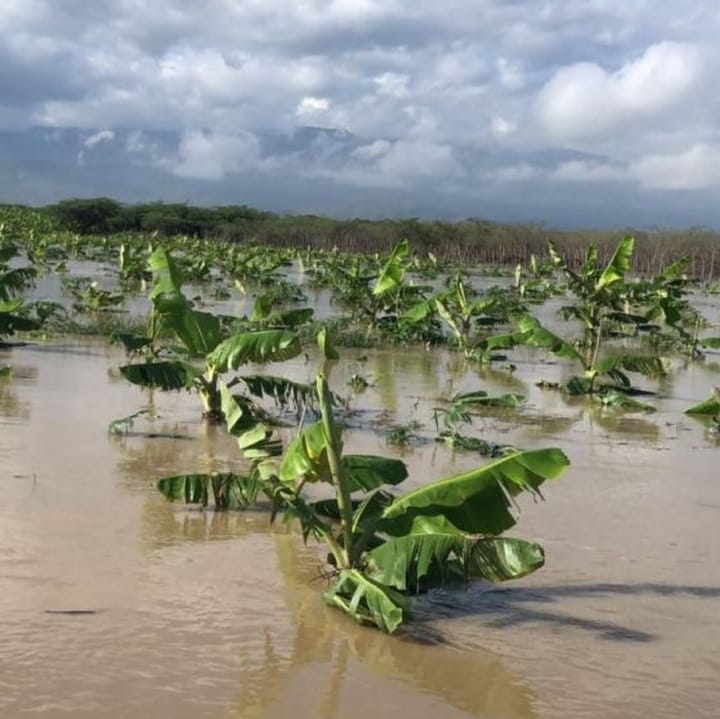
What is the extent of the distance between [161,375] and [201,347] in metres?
0.46

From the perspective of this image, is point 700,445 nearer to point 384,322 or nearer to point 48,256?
point 384,322

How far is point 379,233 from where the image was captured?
232 feet

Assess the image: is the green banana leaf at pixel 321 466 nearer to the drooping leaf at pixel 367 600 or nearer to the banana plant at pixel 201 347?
the drooping leaf at pixel 367 600

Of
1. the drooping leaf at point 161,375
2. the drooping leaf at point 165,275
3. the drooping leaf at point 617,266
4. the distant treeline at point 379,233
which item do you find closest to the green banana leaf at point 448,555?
the drooping leaf at point 161,375

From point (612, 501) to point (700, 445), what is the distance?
3139 mm

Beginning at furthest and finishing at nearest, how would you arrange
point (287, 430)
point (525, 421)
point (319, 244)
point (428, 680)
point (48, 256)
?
point (319, 244), point (48, 256), point (525, 421), point (287, 430), point (428, 680)

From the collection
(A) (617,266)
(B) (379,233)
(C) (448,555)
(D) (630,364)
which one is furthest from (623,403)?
(B) (379,233)

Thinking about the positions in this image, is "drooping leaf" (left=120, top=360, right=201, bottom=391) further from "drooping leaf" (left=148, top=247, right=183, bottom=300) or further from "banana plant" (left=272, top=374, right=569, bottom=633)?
"banana plant" (left=272, top=374, right=569, bottom=633)

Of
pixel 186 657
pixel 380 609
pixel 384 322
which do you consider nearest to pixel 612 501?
pixel 380 609

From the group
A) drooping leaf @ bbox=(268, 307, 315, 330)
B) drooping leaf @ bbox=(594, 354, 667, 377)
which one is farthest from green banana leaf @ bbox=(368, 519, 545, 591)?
drooping leaf @ bbox=(594, 354, 667, 377)

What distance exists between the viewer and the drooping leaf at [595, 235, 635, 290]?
13680 mm

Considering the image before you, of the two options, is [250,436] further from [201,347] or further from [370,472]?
[201,347]

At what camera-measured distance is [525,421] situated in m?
11.5

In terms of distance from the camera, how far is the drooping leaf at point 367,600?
4.84 metres
